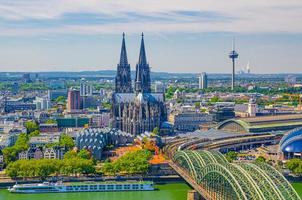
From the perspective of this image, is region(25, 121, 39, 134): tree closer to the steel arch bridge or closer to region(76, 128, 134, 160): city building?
region(76, 128, 134, 160): city building

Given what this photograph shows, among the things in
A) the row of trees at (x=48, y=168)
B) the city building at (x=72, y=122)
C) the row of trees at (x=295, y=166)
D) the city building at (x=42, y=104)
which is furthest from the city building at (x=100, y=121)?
the row of trees at (x=295, y=166)

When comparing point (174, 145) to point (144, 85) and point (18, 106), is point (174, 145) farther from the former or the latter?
point (18, 106)

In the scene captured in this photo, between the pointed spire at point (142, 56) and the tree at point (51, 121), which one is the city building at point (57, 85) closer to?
the tree at point (51, 121)

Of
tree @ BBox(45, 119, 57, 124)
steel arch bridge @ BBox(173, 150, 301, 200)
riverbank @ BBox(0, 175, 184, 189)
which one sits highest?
steel arch bridge @ BBox(173, 150, 301, 200)

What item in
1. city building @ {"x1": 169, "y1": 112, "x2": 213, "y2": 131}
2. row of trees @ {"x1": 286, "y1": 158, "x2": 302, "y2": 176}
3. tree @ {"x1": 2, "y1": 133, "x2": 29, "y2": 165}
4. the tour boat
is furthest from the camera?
city building @ {"x1": 169, "y1": 112, "x2": 213, "y2": 131}

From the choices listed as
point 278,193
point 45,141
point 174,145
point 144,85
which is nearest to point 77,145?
point 45,141

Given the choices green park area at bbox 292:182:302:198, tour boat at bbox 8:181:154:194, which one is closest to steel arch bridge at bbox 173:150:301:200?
tour boat at bbox 8:181:154:194

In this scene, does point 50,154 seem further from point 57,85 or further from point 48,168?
point 57,85

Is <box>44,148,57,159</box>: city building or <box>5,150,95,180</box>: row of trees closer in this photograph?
<box>5,150,95,180</box>: row of trees
